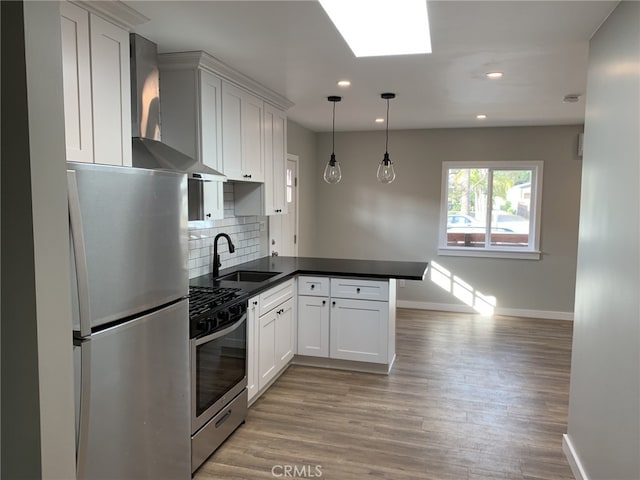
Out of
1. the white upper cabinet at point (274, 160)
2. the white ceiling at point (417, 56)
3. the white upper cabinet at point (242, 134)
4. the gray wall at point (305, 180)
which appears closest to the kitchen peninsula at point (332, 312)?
the white upper cabinet at point (274, 160)

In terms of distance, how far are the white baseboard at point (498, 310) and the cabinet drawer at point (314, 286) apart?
274 centimetres

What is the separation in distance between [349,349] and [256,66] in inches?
97.7

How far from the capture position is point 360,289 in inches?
158

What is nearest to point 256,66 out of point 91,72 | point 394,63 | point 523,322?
point 394,63

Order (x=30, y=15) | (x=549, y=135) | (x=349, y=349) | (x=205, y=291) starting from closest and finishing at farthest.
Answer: (x=30, y=15), (x=205, y=291), (x=349, y=349), (x=549, y=135)

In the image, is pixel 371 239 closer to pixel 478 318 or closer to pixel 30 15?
pixel 478 318

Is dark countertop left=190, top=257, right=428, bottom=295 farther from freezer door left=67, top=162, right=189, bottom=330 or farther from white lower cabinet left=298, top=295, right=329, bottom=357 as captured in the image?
freezer door left=67, top=162, right=189, bottom=330

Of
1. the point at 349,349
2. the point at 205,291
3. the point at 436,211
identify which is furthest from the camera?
the point at 436,211

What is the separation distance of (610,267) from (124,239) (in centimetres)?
218

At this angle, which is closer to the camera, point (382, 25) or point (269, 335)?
point (382, 25)

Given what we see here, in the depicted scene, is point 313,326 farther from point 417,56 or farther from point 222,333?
point 417,56

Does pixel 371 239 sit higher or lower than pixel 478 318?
higher

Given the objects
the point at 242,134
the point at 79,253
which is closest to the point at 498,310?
the point at 242,134

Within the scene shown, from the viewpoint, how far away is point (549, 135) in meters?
5.86
